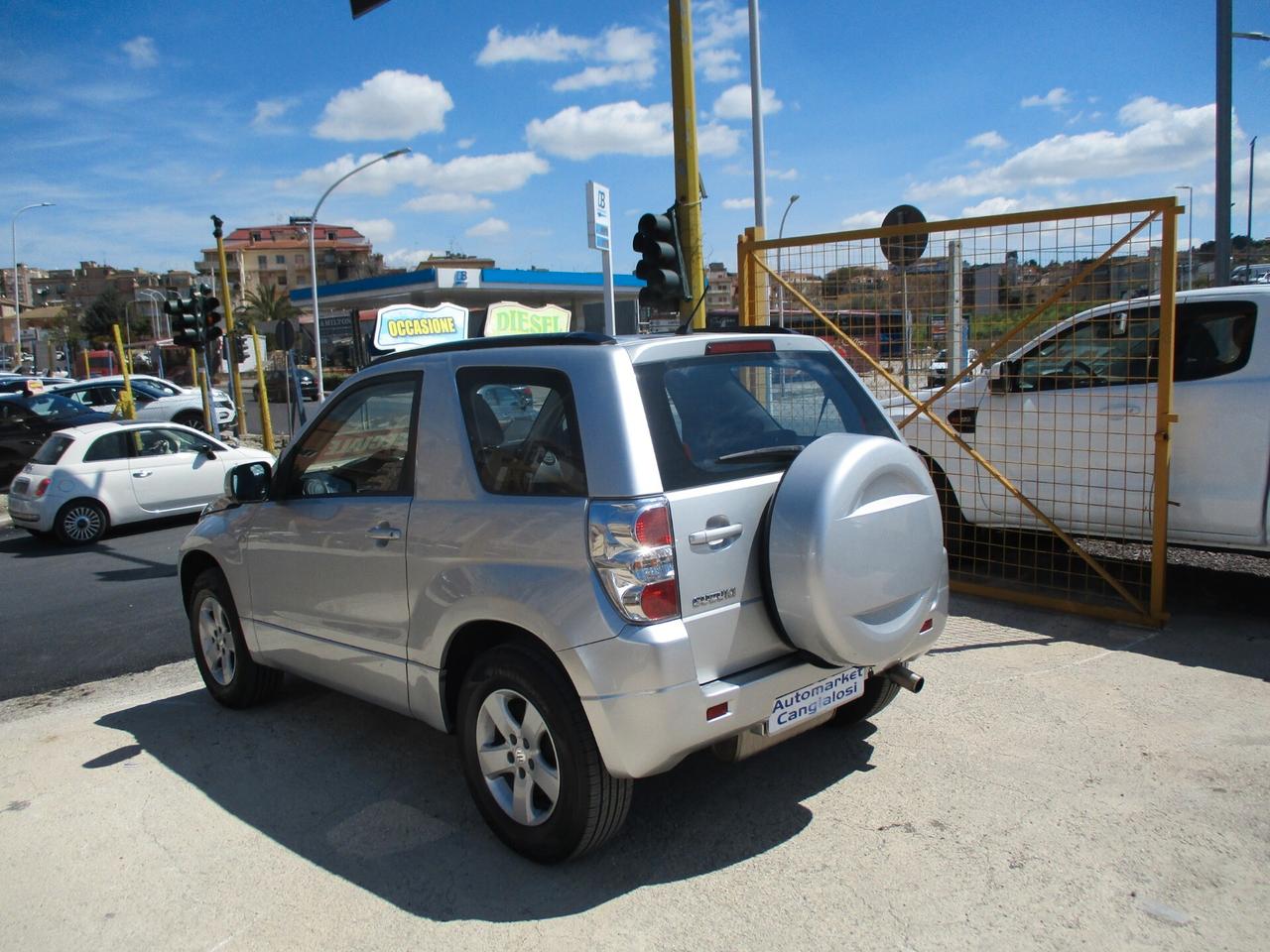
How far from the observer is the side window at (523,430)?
3.26 m

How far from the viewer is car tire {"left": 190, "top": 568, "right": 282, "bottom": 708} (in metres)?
5.02

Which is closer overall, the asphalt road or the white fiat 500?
the asphalt road

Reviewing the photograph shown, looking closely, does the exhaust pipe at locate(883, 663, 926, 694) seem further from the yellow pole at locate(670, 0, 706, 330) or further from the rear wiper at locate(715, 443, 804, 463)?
the yellow pole at locate(670, 0, 706, 330)

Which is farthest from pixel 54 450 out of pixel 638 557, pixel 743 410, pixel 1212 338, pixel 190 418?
pixel 1212 338

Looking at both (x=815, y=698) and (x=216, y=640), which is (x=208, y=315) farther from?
(x=815, y=698)

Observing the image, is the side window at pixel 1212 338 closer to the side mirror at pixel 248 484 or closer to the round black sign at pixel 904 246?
the round black sign at pixel 904 246

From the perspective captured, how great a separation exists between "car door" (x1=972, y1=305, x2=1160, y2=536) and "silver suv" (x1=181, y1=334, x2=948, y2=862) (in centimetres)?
290

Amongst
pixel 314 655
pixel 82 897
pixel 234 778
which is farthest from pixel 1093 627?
pixel 82 897

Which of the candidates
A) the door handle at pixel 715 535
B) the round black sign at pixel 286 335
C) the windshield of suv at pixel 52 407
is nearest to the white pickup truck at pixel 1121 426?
the door handle at pixel 715 535

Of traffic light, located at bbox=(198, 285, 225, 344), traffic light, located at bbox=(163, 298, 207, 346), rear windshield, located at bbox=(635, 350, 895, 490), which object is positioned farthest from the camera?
traffic light, located at bbox=(198, 285, 225, 344)

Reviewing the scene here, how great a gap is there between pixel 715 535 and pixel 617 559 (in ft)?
1.20

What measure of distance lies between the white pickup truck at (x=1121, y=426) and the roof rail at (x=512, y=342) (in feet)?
13.3

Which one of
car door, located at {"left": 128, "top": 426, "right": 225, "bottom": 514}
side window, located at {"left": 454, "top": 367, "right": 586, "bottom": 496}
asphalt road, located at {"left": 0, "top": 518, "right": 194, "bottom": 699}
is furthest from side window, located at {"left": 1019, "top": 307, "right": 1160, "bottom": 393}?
car door, located at {"left": 128, "top": 426, "right": 225, "bottom": 514}

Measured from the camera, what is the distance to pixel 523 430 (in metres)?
3.52
